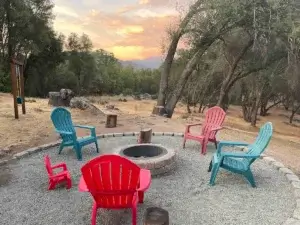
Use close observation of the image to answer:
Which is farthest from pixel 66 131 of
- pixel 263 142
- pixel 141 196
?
pixel 263 142

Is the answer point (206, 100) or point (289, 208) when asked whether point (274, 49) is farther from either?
point (206, 100)

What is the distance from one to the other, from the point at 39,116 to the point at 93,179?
8482 millimetres

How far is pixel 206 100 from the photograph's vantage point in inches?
978

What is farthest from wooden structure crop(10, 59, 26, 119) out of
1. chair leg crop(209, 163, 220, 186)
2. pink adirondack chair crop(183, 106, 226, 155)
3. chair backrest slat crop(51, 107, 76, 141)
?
chair leg crop(209, 163, 220, 186)

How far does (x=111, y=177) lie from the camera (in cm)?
368

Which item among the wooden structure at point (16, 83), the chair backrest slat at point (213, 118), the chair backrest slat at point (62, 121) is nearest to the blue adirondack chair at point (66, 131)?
the chair backrest slat at point (62, 121)

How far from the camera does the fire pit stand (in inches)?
217

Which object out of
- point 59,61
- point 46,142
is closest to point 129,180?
point 46,142

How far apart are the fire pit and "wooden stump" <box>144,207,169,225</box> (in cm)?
204

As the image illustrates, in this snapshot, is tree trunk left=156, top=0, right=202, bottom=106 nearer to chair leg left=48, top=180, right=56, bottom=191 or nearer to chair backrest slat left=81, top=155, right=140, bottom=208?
chair leg left=48, top=180, right=56, bottom=191

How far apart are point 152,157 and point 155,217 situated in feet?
8.77

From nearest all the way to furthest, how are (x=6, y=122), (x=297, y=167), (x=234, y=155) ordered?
(x=234, y=155) < (x=297, y=167) < (x=6, y=122)

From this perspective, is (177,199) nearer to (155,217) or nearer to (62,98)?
(155,217)

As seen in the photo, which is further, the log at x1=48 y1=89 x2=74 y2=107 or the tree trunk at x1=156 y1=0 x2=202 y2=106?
the log at x1=48 y1=89 x2=74 y2=107
